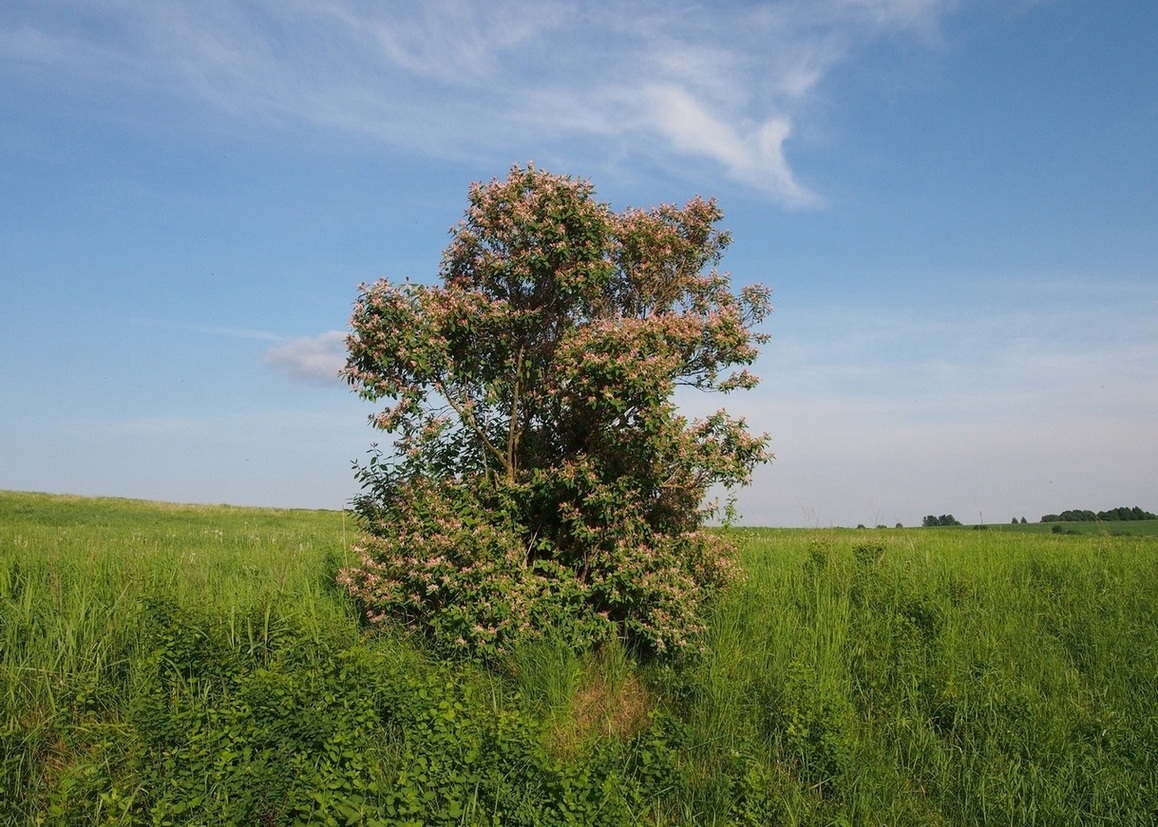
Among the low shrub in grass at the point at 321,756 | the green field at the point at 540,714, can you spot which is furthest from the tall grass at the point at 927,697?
the low shrub in grass at the point at 321,756

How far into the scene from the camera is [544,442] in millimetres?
9742

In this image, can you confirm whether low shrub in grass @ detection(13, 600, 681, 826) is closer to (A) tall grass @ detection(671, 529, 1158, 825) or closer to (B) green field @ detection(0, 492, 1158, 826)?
(B) green field @ detection(0, 492, 1158, 826)

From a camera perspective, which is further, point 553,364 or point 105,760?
point 553,364

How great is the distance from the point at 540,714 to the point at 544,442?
3.07 m

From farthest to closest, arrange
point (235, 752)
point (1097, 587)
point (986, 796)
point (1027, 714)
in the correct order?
point (1097, 587) < point (1027, 714) < point (986, 796) < point (235, 752)

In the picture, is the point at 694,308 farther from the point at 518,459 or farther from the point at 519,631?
the point at 519,631

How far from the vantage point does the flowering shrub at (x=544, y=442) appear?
28.2 feet

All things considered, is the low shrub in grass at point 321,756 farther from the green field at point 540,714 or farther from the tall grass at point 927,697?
the tall grass at point 927,697

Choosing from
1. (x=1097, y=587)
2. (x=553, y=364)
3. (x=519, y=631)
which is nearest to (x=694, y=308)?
(x=553, y=364)

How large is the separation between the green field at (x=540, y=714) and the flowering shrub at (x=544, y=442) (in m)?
0.63

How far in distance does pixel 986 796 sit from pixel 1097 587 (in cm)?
751

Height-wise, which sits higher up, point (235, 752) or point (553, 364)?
point (553, 364)

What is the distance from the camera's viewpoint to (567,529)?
9.53m

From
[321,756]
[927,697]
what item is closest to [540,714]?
[321,756]
